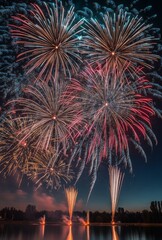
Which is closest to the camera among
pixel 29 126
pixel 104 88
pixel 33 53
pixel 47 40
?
pixel 47 40

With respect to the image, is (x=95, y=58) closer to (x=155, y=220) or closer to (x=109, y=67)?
(x=109, y=67)

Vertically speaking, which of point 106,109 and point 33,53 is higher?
point 33,53

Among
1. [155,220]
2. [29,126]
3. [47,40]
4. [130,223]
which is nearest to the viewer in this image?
[47,40]

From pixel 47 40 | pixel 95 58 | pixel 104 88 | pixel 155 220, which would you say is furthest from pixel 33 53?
pixel 155 220

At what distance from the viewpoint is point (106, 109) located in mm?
18234

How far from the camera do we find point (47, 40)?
1536cm

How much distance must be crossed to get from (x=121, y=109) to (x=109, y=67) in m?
3.23

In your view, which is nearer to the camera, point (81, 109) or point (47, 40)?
point (47, 40)

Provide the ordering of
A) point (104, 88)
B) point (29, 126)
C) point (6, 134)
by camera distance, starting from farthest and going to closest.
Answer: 1. point (6, 134)
2. point (29, 126)
3. point (104, 88)

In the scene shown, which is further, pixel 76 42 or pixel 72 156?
pixel 72 156

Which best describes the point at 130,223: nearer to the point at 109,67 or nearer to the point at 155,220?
the point at 155,220

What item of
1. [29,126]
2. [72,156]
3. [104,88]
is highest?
[104,88]

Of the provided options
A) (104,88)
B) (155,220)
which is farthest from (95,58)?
(155,220)

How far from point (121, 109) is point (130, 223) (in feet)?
398
